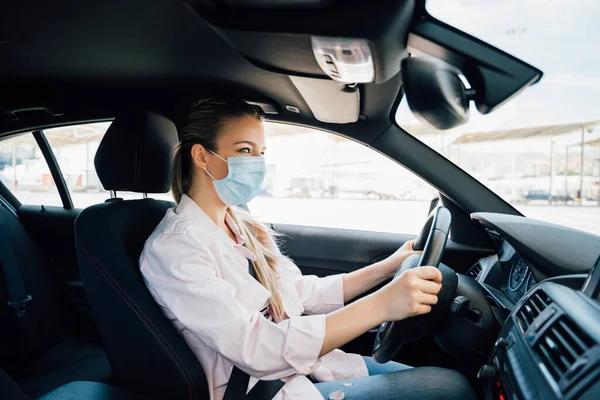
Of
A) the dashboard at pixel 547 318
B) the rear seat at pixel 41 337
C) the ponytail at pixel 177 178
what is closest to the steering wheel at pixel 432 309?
the dashboard at pixel 547 318

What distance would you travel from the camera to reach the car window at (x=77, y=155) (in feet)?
8.63

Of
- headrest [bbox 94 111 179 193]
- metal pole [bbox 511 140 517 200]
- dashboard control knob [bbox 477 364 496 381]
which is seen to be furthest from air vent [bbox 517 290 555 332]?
headrest [bbox 94 111 179 193]

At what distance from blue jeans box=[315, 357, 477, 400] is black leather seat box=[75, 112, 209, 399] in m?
0.39

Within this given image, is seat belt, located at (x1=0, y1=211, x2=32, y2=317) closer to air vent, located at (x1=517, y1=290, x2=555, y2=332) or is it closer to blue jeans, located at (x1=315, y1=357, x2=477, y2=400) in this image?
blue jeans, located at (x1=315, y1=357, x2=477, y2=400)

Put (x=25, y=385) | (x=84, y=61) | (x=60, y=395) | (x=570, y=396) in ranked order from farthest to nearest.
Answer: (x=25, y=385), (x=84, y=61), (x=60, y=395), (x=570, y=396)

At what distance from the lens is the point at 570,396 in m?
0.78

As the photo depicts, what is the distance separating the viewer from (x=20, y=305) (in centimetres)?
225

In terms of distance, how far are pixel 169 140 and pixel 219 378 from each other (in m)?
0.85

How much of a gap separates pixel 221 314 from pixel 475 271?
3.95 feet

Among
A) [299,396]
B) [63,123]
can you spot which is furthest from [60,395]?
[63,123]

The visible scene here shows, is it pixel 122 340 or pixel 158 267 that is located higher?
pixel 158 267

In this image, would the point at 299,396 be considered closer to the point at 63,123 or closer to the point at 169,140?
the point at 169,140

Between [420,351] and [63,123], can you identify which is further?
[63,123]

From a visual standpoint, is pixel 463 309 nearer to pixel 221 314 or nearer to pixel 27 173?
pixel 221 314
